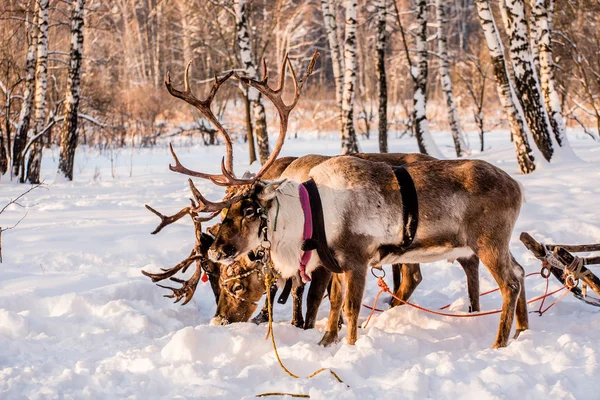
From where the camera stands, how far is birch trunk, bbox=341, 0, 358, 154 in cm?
1286

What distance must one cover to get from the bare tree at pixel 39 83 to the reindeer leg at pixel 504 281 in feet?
35.1

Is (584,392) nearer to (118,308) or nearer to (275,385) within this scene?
(275,385)

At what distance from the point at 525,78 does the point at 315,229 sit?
734 centimetres

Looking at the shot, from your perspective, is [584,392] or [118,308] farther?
Answer: [118,308]

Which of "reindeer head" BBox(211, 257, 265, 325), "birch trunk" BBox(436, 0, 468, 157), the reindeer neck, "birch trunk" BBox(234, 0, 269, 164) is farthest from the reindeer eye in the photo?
"birch trunk" BBox(436, 0, 468, 157)

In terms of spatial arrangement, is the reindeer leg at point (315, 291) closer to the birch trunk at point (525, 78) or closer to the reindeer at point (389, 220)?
the reindeer at point (389, 220)

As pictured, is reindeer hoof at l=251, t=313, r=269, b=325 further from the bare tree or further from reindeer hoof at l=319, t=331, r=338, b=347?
the bare tree

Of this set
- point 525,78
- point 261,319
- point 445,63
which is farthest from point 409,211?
point 445,63

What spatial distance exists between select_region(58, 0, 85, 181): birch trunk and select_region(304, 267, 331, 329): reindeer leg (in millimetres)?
9758

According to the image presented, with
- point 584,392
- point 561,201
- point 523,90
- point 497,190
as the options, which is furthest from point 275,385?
point 523,90

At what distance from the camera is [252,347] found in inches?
156

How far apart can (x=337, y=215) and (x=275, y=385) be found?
1331 mm

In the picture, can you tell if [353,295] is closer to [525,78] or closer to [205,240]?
[205,240]

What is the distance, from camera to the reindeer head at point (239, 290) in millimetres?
4965
